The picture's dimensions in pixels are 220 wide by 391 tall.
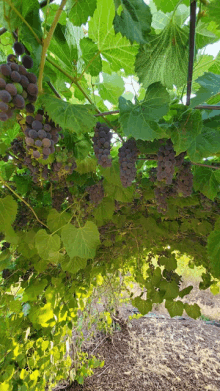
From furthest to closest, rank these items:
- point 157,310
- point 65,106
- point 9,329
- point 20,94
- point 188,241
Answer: point 157,310 → point 188,241 → point 9,329 → point 65,106 → point 20,94

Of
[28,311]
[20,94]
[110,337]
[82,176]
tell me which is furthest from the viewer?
[110,337]

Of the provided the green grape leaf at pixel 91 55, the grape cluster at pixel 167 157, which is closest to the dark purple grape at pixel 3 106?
the green grape leaf at pixel 91 55

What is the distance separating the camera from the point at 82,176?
1200mm

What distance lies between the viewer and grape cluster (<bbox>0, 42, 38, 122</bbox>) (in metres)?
0.42

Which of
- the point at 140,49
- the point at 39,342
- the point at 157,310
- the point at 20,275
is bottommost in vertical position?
the point at 157,310

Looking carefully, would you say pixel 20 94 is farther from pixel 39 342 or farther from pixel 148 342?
pixel 148 342

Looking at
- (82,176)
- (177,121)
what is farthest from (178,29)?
(82,176)

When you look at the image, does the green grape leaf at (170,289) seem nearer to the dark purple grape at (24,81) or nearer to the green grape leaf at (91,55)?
the green grape leaf at (91,55)

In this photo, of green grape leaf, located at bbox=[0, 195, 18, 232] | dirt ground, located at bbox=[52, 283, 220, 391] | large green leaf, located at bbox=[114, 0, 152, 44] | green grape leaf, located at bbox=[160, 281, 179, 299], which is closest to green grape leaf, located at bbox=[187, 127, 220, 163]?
large green leaf, located at bbox=[114, 0, 152, 44]

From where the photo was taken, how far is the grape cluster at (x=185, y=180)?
38.2 inches

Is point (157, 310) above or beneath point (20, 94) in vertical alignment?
beneath

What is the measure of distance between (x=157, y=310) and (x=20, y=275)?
16.3ft

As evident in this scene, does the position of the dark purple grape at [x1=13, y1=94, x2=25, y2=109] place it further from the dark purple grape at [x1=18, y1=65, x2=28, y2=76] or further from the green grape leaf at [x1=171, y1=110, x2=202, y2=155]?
the green grape leaf at [x1=171, y1=110, x2=202, y2=155]

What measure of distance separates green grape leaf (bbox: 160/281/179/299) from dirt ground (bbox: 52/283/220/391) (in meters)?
2.24
